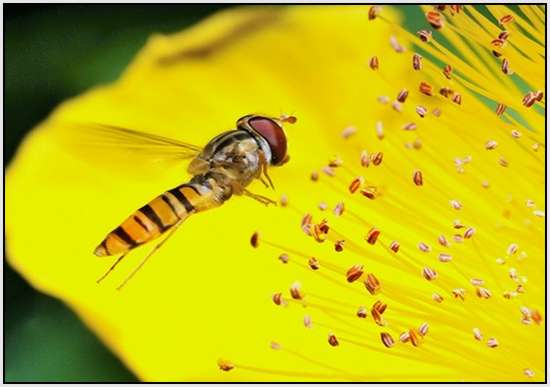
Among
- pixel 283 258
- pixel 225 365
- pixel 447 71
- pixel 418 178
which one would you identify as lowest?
pixel 225 365

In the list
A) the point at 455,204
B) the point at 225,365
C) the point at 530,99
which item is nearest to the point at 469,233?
the point at 455,204

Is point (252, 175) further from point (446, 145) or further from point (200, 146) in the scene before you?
point (446, 145)

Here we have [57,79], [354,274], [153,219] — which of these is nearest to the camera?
[153,219]

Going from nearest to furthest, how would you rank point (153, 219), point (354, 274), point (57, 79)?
point (153, 219) → point (354, 274) → point (57, 79)

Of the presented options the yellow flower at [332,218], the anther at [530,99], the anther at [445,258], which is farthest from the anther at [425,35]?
the anther at [445,258]

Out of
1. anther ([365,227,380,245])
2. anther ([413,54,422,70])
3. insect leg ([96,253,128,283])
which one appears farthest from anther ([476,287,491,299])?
insect leg ([96,253,128,283])

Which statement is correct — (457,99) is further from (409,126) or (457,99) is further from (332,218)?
(332,218)
